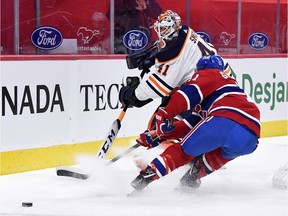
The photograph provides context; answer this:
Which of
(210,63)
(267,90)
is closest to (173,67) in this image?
(210,63)

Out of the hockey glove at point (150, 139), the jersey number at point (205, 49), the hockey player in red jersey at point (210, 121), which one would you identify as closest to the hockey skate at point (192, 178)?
the hockey player in red jersey at point (210, 121)

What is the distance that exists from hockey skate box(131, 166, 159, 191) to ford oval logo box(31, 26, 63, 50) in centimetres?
174

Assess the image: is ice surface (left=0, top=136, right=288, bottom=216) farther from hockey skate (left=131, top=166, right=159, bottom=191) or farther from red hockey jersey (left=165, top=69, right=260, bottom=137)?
red hockey jersey (left=165, top=69, right=260, bottom=137)

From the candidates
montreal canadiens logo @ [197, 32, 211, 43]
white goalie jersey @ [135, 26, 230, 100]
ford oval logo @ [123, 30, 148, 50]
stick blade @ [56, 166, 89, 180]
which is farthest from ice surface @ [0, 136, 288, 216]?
montreal canadiens logo @ [197, 32, 211, 43]

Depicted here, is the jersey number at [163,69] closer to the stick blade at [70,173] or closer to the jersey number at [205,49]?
the jersey number at [205,49]

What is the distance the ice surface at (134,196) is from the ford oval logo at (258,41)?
236 centimetres

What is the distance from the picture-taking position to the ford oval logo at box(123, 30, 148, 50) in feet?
21.9

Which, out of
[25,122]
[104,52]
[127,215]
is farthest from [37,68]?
[127,215]

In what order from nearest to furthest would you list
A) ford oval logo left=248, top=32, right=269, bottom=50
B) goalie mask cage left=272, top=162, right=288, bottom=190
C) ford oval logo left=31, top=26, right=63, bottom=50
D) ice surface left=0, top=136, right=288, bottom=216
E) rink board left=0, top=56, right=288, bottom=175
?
ice surface left=0, top=136, right=288, bottom=216, goalie mask cage left=272, top=162, right=288, bottom=190, rink board left=0, top=56, right=288, bottom=175, ford oval logo left=31, top=26, right=63, bottom=50, ford oval logo left=248, top=32, right=269, bottom=50

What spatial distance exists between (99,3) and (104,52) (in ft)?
1.26

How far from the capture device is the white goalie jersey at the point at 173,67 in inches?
194

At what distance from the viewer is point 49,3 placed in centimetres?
606

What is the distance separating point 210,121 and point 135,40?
7.96 ft

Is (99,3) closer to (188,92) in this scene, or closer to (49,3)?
(49,3)
